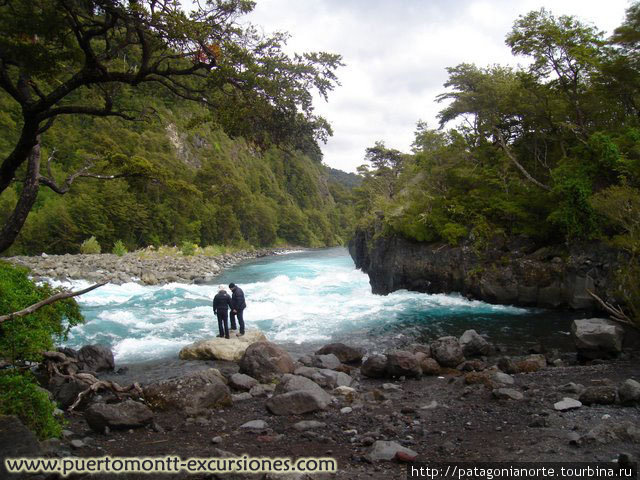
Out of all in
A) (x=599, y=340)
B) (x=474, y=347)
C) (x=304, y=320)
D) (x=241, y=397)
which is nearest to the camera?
(x=241, y=397)

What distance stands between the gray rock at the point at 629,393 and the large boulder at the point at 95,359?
11.5 m

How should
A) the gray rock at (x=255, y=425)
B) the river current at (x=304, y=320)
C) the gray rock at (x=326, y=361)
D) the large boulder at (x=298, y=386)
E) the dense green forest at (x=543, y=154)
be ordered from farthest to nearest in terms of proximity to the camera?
the dense green forest at (x=543, y=154) < the river current at (x=304, y=320) < the gray rock at (x=326, y=361) < the large boulder at (x=298, y=386) < the gray rock at (x=255, y=425)

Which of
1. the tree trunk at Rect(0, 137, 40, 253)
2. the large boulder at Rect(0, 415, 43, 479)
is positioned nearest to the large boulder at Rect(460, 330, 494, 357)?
the large boulder at Rect(0, 415, 43, 479)

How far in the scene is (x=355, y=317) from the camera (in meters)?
18.3

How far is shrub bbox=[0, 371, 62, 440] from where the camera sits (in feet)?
A: 17.6

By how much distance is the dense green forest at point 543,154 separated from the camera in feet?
55.1

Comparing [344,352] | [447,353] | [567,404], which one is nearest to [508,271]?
[447,353]

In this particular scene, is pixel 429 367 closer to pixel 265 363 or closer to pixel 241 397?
pixel 265 363

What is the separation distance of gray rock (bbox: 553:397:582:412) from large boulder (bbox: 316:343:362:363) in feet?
18.9

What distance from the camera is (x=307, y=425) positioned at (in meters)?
7.00

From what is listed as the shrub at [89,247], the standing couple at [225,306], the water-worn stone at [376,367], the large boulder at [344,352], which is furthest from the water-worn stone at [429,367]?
the shrub at [89,247]

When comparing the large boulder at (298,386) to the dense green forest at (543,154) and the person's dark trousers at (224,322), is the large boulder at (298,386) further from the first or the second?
the dense green forest at (543,154)

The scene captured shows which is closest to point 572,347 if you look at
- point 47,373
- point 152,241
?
point 47,373

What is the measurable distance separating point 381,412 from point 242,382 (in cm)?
351
